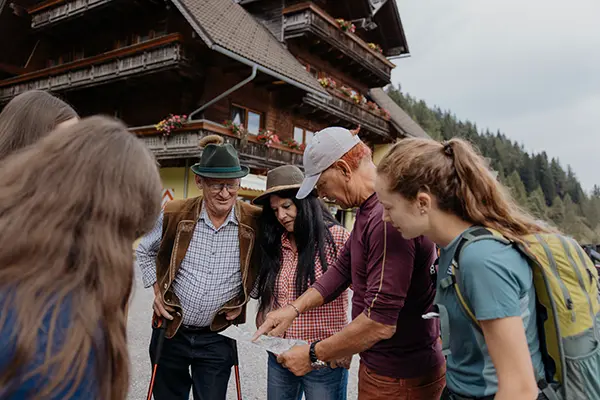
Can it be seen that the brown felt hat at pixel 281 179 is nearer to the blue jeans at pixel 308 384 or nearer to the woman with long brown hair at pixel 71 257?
the blue jeans at pixel 308 384

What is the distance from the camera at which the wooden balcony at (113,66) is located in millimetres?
10508

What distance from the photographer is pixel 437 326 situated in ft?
6.30

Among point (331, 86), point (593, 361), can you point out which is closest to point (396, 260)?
point (593, 361)

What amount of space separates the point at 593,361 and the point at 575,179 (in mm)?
96809

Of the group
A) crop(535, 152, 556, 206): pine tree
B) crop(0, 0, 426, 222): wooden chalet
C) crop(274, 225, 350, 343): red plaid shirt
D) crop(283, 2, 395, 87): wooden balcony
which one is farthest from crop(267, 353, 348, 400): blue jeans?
crop(535, 152, 556, 206): pine tree

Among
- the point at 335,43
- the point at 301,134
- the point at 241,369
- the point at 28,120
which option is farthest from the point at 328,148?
the point at 335,43

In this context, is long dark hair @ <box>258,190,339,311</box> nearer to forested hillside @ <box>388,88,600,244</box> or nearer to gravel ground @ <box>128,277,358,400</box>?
gravel ground @ <box>128,277,358,400</box>

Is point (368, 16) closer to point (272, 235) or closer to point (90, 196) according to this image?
point (272, 235)

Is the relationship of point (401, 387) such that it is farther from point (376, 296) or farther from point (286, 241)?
point (286, 241)

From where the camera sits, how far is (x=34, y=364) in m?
0.77

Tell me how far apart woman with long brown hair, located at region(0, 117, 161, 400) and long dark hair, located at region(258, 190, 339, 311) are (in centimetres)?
167

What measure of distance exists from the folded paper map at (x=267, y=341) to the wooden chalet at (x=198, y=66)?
8379 mm

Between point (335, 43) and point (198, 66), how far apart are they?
567cm

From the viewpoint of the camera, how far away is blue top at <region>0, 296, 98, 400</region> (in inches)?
29.8
